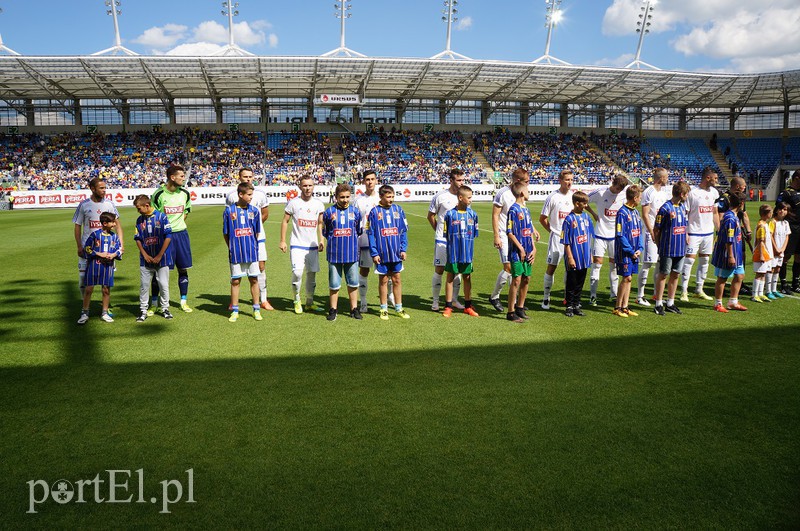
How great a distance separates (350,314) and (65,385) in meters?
3.68

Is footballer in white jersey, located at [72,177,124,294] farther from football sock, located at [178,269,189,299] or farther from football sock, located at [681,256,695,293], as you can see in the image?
football sock, located at [681,256,695,293]

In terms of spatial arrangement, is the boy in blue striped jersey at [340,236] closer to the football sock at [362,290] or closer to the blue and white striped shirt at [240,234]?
the football sock at [362,290]

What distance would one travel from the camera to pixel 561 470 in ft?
11.2

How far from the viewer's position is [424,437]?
386 centimetres

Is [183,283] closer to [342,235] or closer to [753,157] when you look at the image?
[342,235]

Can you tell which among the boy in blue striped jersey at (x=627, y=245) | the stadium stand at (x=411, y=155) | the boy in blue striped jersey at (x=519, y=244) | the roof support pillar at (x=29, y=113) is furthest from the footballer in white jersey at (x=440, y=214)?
the roof support pillar at (x=29, y=113)

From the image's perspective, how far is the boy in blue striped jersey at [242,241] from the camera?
726 cm

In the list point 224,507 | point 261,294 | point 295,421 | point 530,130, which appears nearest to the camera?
point 224,507

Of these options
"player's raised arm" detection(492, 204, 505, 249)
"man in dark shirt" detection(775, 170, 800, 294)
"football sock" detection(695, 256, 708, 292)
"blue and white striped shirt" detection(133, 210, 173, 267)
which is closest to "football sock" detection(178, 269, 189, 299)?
"blue and white striped shirt" detection(133, 210, 173, 267)

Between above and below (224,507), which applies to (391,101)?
above

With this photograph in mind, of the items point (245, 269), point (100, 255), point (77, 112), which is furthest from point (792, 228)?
point (77, 112)

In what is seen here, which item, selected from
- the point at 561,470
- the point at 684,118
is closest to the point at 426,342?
the point at 561,470

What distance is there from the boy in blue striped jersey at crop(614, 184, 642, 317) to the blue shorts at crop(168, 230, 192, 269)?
6.25m

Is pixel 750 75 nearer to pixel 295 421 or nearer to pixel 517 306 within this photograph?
pixel 517 306
